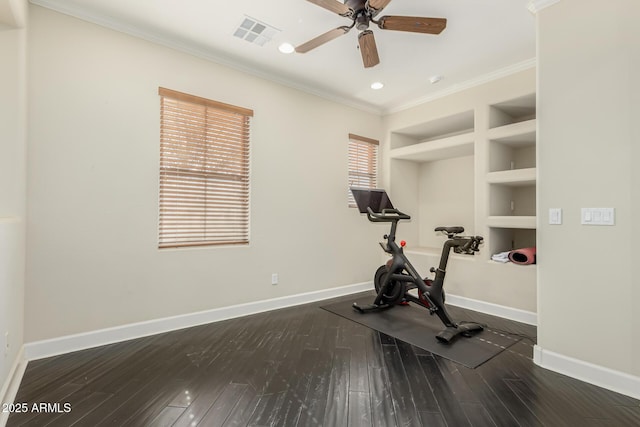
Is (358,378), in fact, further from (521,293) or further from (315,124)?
(315,124)

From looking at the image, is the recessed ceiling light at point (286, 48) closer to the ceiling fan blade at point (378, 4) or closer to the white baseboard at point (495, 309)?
the ceiling fan blade at point (378, 4)

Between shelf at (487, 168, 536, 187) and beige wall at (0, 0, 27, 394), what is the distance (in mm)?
4570

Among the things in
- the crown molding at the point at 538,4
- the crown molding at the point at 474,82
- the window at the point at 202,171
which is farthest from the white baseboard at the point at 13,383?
the crown molding at the point at 474,82

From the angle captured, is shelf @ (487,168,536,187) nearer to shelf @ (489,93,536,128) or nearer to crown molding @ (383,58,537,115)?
shelf @ (489,93,536,128)

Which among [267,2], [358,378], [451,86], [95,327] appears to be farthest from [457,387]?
[451,86]

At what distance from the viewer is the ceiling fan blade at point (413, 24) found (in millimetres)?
2232

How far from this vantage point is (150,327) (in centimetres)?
291

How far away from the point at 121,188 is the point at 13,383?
162 cm

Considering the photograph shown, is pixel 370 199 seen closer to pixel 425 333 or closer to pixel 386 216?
pixel 386 216

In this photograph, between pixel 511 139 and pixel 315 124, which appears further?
pixel 315 124

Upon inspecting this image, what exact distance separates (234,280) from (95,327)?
1.34 meters

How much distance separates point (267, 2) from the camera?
8.19ft

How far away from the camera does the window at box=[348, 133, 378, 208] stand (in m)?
4.70

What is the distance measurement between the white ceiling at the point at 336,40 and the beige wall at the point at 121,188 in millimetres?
186
